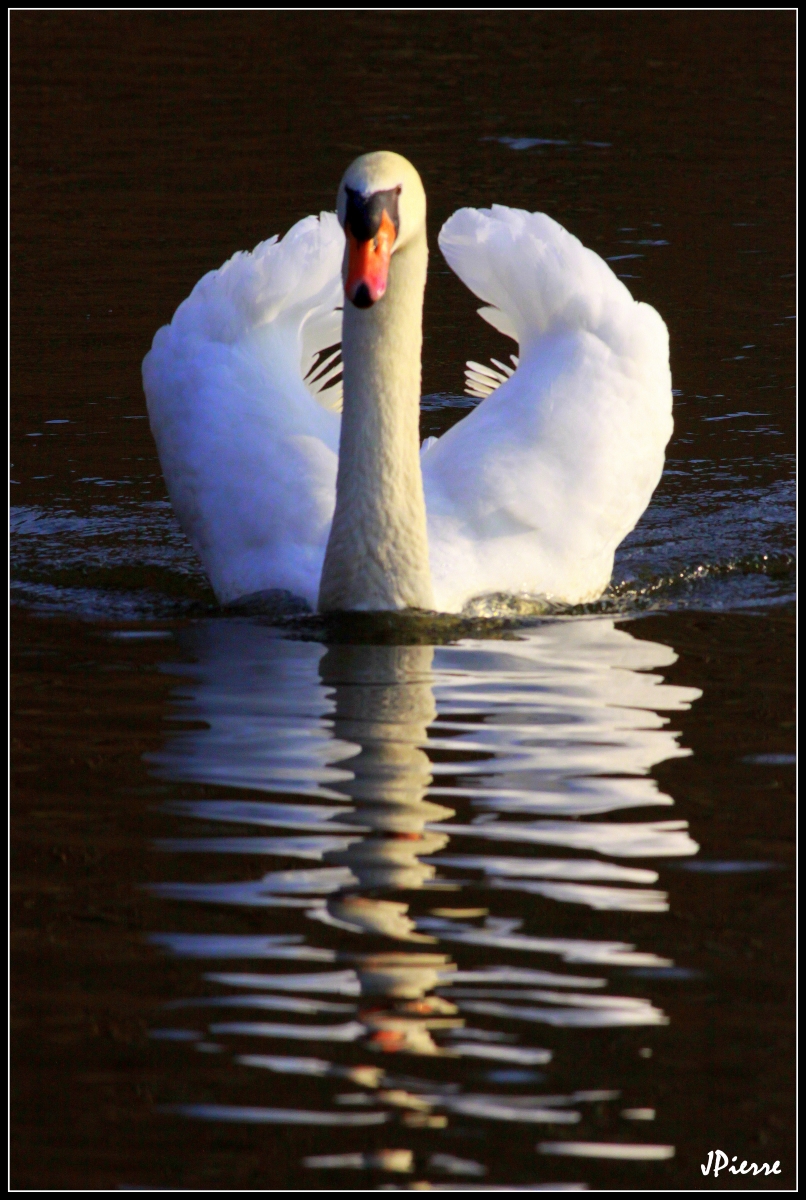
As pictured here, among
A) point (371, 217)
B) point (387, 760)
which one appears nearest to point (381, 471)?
point (371, 217)

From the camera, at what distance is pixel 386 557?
708cm

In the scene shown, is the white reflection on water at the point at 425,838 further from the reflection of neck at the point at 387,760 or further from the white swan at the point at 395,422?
the white swan at the point at 395,422

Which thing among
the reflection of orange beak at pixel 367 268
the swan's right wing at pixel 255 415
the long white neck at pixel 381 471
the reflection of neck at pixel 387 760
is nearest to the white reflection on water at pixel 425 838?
the reflection of neck at pixel 387 760

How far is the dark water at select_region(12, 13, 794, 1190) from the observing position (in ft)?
13.7

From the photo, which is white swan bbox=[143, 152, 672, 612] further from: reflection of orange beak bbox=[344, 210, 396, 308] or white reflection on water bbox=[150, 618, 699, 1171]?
white reflection on water bbox=[150, 618, 699, 1171]

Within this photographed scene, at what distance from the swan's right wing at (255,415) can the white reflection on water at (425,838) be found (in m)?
0.41

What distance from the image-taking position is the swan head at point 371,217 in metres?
6.54

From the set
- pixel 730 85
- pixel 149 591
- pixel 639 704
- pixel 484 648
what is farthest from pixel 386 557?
pixel 730 85

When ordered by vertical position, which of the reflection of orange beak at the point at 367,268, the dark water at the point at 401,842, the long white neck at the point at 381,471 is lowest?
the dark water at the point at 401,842

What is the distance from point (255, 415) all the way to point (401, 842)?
10.3 ft

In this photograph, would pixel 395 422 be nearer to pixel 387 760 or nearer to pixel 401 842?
pixel 387 760

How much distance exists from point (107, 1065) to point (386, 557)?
3.02 metres

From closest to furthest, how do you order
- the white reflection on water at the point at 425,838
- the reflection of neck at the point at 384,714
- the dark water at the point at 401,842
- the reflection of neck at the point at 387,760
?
the dark water at the point at 401,842
the white reflection on water at the point at 425,838
the reflection of neck at the point at 387,760
the reflection of neck at the point at 384,714

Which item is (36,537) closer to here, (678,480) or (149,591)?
(149,591)
